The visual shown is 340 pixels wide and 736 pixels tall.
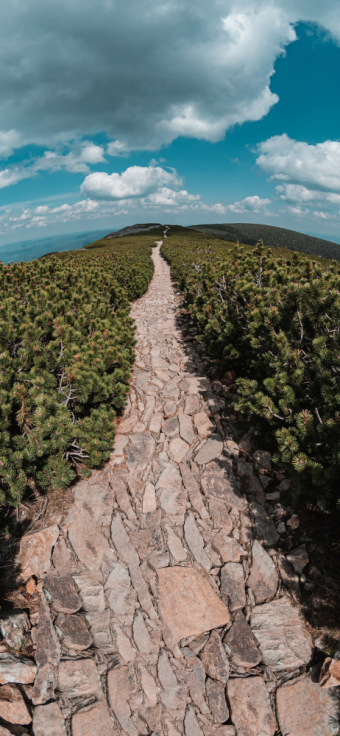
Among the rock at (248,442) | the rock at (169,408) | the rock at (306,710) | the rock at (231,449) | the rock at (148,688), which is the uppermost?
the rock at (169,408)

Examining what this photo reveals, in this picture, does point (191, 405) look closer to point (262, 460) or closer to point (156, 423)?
point (156, 423)

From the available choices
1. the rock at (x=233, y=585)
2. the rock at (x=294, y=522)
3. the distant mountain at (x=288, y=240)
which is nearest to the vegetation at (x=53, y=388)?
the rock at (x=233, y=585)

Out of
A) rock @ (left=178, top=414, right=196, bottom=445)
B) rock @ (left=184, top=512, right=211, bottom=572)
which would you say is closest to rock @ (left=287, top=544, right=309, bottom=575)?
rock @ (left=184, top=512, right=211, bottom=572)

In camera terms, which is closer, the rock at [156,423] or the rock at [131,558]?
the rock at [131,558]

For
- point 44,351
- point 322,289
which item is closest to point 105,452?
point 44,351

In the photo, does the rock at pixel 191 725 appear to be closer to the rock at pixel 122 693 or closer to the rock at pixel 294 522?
the rock at pixel 122 693

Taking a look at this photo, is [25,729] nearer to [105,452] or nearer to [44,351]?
[105,452]
